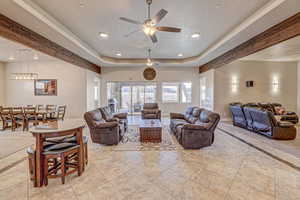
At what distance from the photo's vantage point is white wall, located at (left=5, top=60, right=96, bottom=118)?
830cm

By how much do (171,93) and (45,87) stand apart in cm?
699

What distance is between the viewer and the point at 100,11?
3.53 meters

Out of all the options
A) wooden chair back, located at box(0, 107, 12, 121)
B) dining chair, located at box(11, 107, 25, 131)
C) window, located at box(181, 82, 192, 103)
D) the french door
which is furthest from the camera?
the french door

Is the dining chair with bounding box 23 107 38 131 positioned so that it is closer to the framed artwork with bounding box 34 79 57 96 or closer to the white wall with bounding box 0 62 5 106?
the framed artwork with bounding box 34 79 57 96

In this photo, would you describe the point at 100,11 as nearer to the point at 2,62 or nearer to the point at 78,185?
the point at 78,185

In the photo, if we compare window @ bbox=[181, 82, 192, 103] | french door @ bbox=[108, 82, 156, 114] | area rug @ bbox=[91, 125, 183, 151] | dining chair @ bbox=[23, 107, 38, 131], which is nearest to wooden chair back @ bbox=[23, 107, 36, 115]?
dining chair @ bbox=[23, 107, 38, 131]

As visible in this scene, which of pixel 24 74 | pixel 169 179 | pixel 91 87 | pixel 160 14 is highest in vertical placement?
pixel 160 14

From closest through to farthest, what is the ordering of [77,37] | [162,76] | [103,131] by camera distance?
[103,131]
[77,37]
[162,76]

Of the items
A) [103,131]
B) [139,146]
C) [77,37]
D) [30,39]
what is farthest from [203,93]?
[30,39]

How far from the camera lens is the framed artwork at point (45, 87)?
846 cm

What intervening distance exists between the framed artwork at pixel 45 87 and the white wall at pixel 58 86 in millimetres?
159

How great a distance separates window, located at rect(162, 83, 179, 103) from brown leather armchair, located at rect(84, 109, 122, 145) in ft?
19.1

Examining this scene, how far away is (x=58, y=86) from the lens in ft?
27.8

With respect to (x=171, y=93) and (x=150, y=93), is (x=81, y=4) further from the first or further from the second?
(x=171, y=93)
